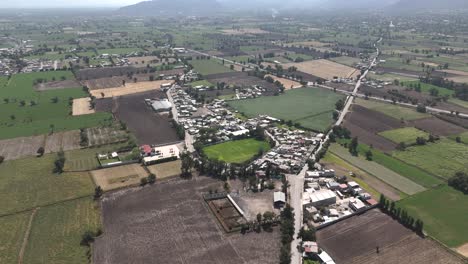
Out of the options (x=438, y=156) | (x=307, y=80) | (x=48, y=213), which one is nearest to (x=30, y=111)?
(x=48, y=213)

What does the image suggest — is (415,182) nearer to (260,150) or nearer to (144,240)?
(260,150)

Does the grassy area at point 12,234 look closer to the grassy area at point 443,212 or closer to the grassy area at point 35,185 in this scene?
the grassy area at point 35,185

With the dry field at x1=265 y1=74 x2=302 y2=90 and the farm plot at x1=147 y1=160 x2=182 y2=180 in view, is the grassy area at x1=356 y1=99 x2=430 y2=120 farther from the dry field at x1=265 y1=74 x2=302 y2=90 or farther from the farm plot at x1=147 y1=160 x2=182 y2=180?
the farm plot at x1=147 y1=160 x2=182 y2=180

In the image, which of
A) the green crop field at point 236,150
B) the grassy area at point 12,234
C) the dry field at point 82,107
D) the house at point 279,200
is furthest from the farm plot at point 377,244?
the dry field at point 82,107

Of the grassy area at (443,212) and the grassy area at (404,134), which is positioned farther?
the grassy area at (404,134)

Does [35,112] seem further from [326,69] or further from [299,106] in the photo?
[326,69]

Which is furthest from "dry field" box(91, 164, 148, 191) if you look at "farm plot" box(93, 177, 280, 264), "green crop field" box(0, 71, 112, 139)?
"green crop field" box(0, 71, 112, 139)

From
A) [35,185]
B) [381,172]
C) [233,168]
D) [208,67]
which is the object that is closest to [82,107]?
[35,185]
